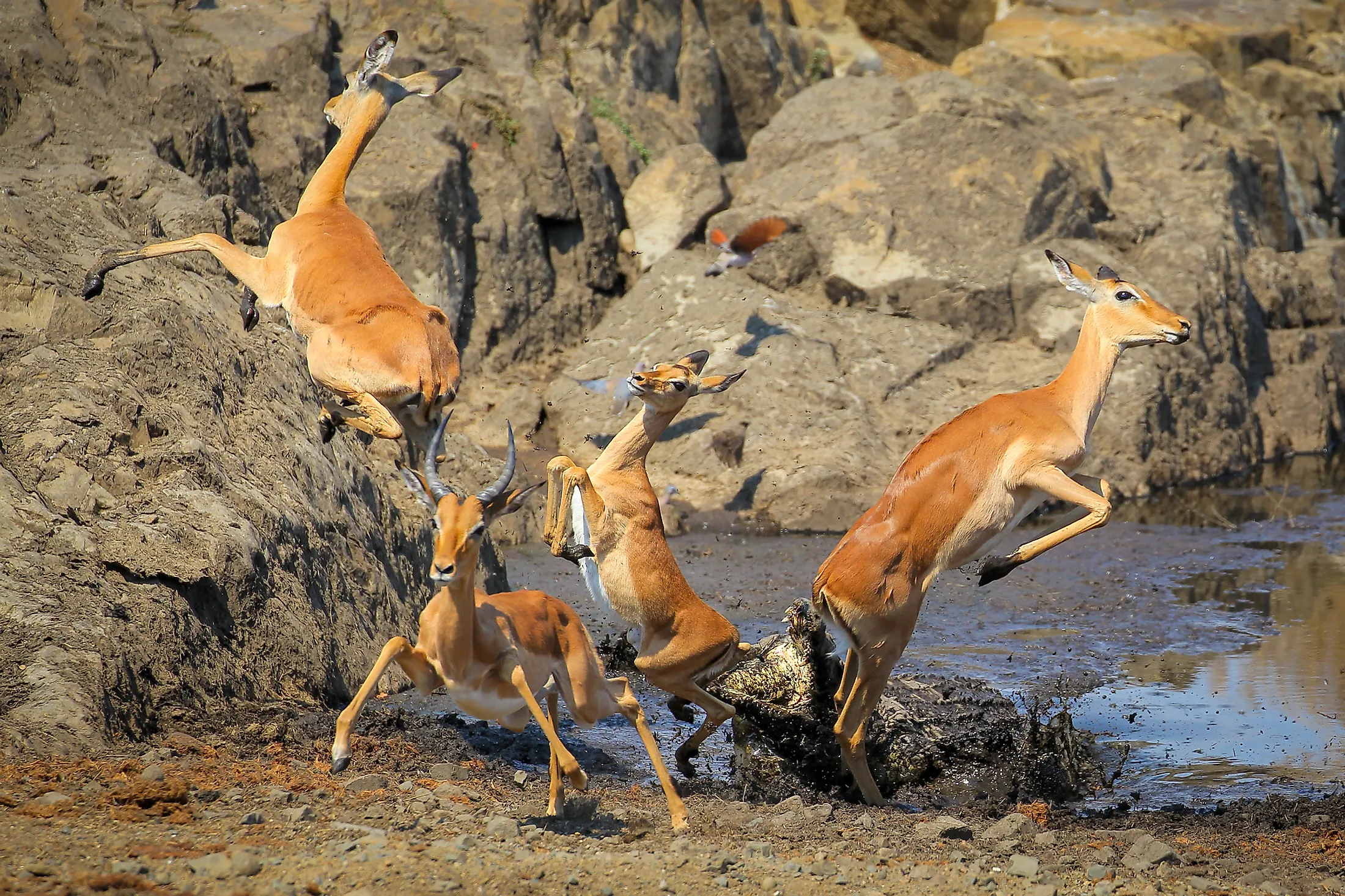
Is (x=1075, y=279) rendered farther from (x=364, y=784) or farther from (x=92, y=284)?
(x=92, y=284)

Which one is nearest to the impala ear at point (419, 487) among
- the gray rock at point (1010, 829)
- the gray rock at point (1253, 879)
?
the gray rock at point (1010, 829)

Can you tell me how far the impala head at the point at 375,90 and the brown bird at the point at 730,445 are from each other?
5635mm

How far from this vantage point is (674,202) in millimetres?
16047

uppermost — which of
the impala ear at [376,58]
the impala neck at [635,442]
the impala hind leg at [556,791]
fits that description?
the impala ear at [376,58]

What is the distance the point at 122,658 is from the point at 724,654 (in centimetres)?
279

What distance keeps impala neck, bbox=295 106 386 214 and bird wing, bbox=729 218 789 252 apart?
6.41 meters

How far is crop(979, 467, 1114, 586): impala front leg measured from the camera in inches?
289

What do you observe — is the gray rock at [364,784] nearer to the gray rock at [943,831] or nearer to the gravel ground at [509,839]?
the gravel ground at [509,839]

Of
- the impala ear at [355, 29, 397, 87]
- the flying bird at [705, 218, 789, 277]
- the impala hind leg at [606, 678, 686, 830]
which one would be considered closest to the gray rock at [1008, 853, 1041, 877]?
the impala hind leg at [606, 678, 686, 830]

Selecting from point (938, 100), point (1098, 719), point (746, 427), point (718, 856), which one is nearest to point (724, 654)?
point (718, 856)

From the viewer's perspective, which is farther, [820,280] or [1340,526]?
[820,280]

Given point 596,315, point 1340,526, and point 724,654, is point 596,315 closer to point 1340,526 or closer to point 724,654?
point 1340,526

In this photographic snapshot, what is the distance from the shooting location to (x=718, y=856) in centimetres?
532

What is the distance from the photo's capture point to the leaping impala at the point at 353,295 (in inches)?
273
